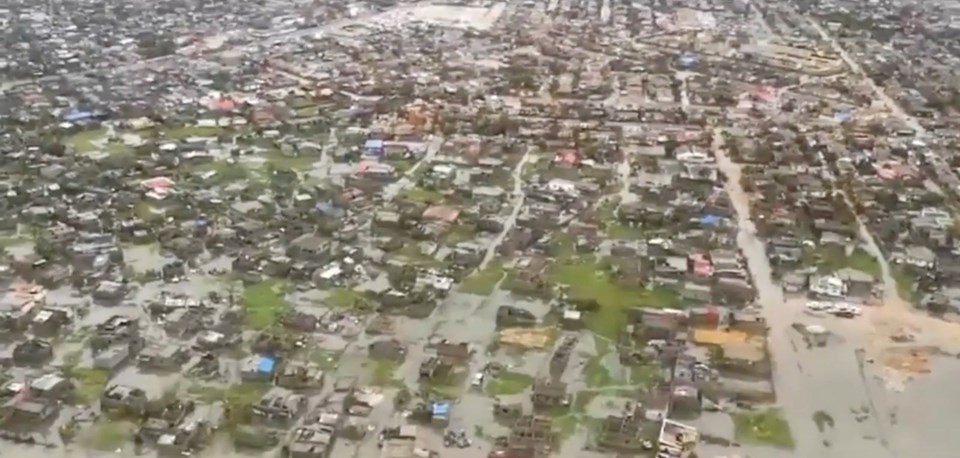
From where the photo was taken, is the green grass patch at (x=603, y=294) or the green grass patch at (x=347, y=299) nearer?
the green grass patch at (x=603, y=294)

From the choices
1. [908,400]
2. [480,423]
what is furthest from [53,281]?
[908,400]

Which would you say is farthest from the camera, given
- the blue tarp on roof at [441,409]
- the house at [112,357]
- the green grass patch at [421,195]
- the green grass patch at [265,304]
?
the green grass patch at [421,195]

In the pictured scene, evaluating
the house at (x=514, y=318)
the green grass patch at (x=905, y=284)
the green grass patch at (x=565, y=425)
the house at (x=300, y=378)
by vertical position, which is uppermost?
the green grass patch at (x=565, y=425)

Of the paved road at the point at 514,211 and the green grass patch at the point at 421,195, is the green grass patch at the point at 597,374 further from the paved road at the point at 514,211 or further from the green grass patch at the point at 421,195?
the green grass patch at the point at 421,195

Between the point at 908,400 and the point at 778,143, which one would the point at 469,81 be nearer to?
the point at 778,143

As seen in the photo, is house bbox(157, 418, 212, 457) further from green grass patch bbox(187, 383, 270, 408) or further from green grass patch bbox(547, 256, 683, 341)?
green grass patch bbox(547, 256, 683, 341)

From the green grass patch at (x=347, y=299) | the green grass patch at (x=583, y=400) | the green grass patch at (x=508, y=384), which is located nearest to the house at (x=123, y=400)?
the green grass patch at (x=347, y=299)

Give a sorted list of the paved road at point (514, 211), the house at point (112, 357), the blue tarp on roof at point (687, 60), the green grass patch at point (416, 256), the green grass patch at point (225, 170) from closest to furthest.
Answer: the house at point (112, 357) → the green grass patch at point (416, 256) → the paved road at point (514, 211) → the green grass patch at point (225, 170) → the blue tarp on roof at point (687, 60)
